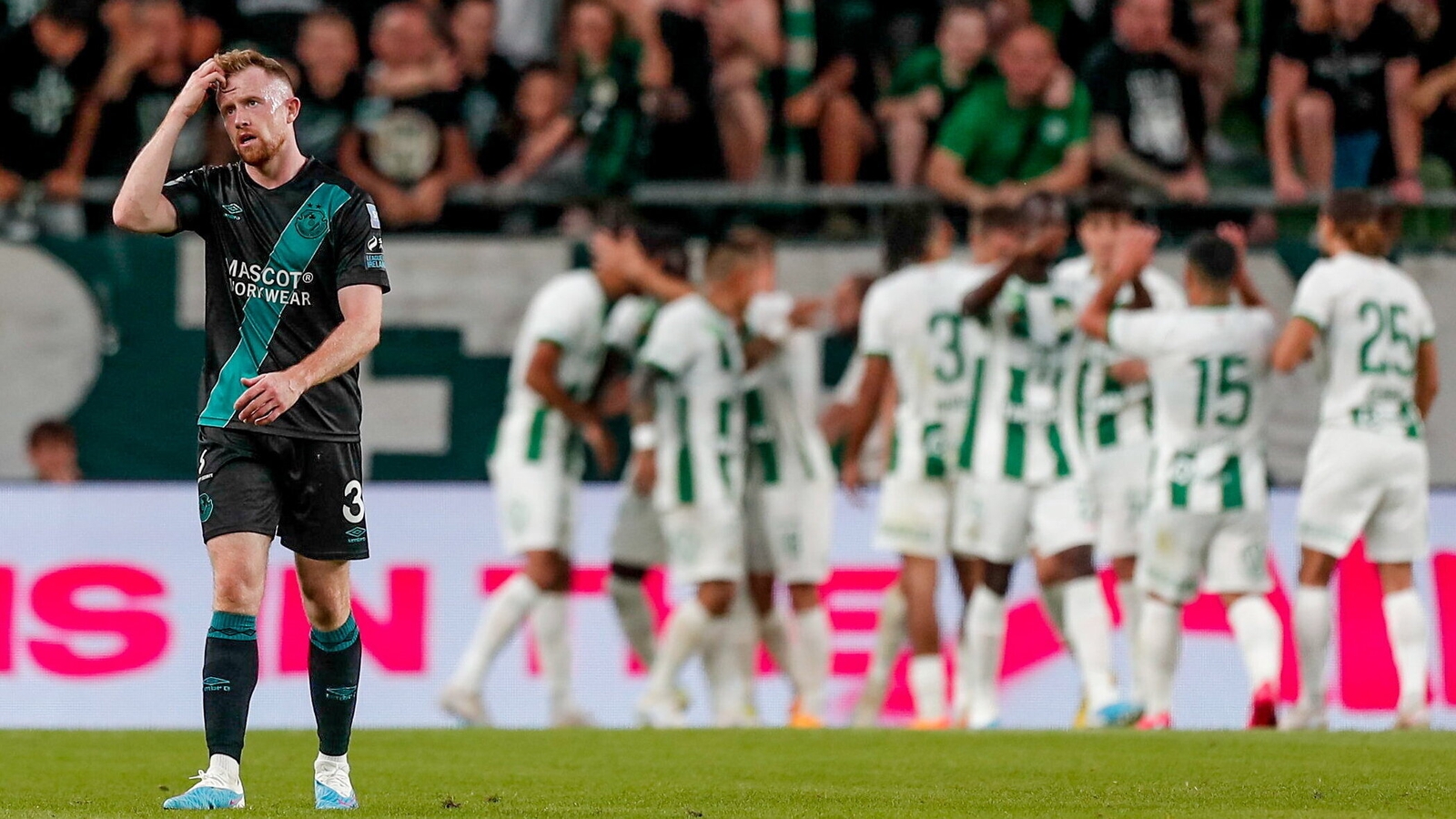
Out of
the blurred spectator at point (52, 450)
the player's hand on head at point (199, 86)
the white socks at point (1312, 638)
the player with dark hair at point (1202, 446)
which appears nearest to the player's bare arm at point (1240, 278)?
the player with dark hair at point (1202, 446)

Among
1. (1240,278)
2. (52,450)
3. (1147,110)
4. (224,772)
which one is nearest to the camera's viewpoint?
(224,772)

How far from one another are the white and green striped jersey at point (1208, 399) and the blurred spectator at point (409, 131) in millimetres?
4737

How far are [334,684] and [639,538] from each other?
230 inches

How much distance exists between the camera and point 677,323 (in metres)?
11.9

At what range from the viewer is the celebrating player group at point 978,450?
1082 cm

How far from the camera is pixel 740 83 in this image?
14.4 metres

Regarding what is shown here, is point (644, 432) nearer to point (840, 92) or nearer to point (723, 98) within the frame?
point (723, 98)

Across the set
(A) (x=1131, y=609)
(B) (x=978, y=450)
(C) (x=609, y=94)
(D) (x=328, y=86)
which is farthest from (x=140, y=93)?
(A) (x=1131, y=609)

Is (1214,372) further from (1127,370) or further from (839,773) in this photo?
(839,773)

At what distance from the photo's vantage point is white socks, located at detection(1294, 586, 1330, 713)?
10.8 m

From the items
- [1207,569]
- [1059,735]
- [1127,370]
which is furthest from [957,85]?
[1059,735]

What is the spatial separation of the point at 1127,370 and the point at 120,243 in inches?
227

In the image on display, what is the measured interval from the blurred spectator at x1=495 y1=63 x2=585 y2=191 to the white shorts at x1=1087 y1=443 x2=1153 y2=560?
3.70 m

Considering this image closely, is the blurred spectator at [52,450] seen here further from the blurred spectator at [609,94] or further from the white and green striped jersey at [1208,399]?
the white and green striped jersey at [1208,399]
